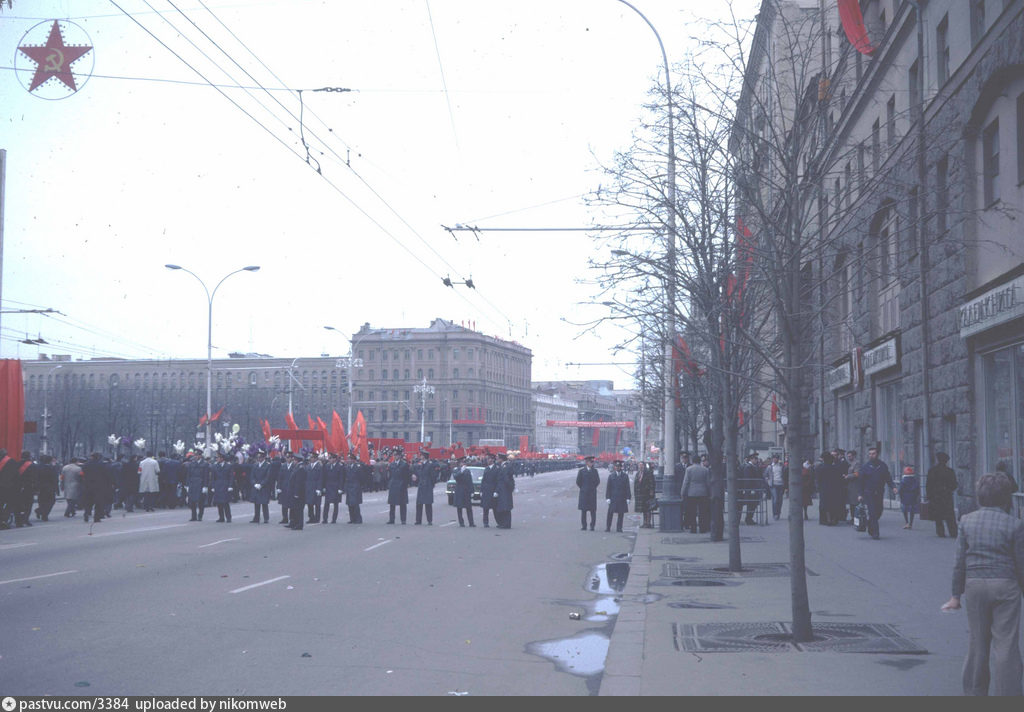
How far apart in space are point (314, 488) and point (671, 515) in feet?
28.6

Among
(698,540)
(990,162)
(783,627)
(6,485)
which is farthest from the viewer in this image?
(6,485)

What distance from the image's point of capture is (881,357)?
29.5 m

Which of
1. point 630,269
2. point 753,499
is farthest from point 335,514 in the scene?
point 630,269

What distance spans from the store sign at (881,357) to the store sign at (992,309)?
19.9 ft

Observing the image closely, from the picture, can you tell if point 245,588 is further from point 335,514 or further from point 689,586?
point 335,514

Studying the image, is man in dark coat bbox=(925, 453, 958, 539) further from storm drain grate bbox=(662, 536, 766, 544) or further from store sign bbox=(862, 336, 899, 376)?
store sign bbox=(862, 336, 899, 376)

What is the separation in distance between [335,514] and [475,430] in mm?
111200

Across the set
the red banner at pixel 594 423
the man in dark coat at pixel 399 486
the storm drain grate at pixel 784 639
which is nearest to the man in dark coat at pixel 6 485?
the man in dark coat at pixel 399 486

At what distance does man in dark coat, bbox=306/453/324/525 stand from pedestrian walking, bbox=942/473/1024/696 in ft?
67.5

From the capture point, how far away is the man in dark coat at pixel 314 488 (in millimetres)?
26203

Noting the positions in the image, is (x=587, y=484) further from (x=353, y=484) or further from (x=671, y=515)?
(x=353, y=484)

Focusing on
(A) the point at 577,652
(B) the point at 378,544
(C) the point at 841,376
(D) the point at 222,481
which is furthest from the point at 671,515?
(A) the point at 577,652

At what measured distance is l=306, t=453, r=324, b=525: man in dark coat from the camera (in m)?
26.2

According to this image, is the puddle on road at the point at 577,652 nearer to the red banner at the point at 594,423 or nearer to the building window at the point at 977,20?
the building window at the point at 977,20
